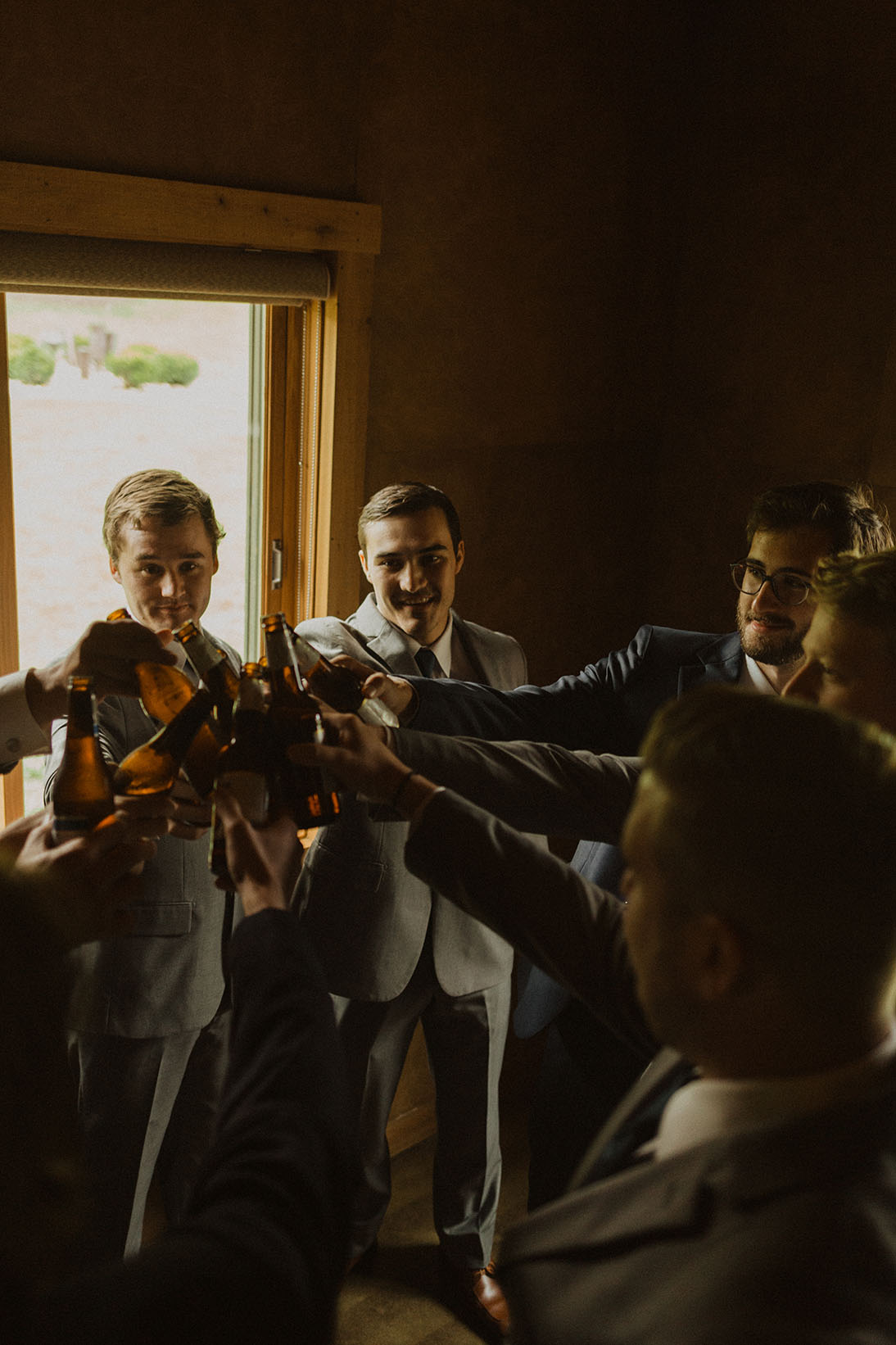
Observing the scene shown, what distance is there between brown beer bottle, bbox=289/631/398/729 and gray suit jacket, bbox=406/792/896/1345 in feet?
3.05

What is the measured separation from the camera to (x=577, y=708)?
230cm

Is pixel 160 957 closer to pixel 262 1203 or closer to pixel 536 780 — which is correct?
pixel 536 780

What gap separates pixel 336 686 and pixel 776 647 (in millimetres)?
1019

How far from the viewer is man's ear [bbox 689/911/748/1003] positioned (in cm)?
86

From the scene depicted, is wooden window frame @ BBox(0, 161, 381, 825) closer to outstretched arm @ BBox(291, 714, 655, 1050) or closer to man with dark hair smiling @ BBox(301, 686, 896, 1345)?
outstretched arm @ BBox(291, 714, 655, 1050)

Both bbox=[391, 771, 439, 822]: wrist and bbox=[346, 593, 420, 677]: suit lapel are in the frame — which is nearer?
bbox=[391, 771, 439, 822]: wrist

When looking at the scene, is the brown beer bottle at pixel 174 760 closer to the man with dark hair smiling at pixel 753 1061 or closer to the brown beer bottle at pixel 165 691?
the brown beer bottle at pixel 165 691

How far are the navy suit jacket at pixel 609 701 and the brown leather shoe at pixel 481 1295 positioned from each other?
930 mm

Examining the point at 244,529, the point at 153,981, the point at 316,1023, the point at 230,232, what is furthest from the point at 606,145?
the point at 316,1023

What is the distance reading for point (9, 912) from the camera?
870mm

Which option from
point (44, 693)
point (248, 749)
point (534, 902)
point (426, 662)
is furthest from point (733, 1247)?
point (426, 662)

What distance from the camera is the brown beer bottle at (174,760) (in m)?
1.54

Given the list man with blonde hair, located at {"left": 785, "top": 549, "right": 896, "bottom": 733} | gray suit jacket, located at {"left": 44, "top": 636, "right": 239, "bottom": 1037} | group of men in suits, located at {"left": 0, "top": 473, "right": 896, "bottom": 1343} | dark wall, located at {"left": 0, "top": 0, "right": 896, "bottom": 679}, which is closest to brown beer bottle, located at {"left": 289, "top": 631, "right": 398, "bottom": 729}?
group of men in suits, located at {"left": 0, "top": 473, "right": 896, "bottom": 1343}

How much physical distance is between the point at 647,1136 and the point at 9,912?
67 cm
